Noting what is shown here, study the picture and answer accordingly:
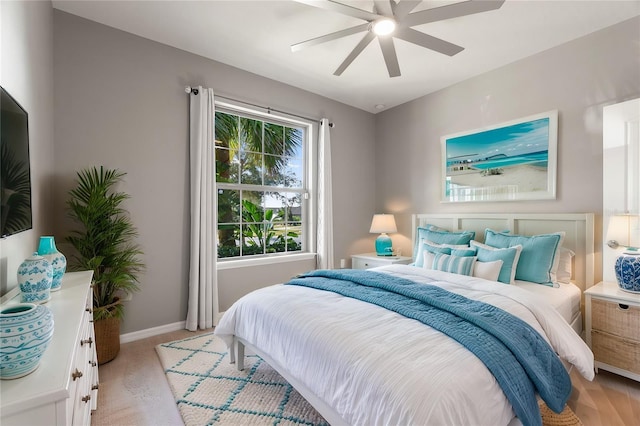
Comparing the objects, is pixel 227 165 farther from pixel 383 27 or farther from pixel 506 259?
pixel 506 259

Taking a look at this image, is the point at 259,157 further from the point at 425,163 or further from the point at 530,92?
the point at 530,92

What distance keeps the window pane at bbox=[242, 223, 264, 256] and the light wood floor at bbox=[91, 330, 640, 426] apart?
4.88 ft

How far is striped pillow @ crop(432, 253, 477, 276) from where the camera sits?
103 inches

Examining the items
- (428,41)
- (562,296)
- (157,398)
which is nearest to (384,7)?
(428,41)

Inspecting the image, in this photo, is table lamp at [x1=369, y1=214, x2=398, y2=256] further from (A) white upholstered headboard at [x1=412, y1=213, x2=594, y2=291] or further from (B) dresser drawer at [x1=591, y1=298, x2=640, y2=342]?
(B) dresser drawer at [x1=591, y1=298, x2=640, y2=342]

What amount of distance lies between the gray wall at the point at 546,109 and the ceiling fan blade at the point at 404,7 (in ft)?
6.18

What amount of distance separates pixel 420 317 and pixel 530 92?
281 cm

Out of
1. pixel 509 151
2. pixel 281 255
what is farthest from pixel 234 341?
pixel 509 151

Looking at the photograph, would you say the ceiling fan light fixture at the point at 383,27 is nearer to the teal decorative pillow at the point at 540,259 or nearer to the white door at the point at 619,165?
the white door at the point at 619,165

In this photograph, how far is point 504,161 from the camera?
10.6 feet

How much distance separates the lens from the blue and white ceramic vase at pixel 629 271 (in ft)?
7.11

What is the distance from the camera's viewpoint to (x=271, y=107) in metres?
3.64

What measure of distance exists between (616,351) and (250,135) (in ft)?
12.5

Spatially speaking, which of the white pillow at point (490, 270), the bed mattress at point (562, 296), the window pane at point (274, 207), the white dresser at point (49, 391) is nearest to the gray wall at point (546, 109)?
the bed mattress at point (562, 296)
